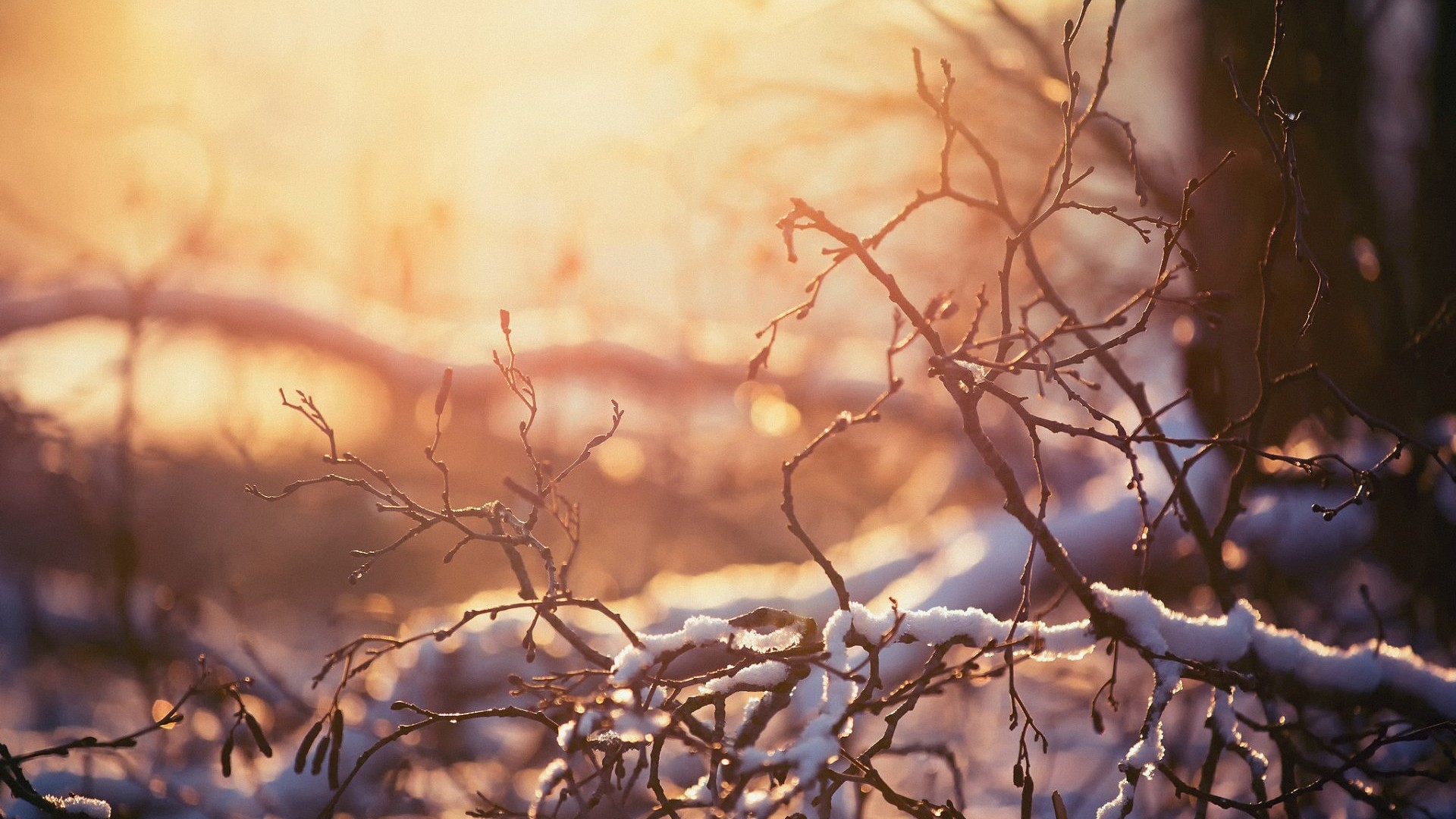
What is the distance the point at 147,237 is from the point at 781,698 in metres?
4.02

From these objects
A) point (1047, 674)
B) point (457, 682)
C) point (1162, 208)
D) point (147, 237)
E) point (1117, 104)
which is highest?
point (1117, 104)

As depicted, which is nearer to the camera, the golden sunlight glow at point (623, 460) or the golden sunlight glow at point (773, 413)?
the golden sunlight glow at point (773, 413)

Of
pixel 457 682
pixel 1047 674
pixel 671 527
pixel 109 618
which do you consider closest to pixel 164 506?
pixel 109 618

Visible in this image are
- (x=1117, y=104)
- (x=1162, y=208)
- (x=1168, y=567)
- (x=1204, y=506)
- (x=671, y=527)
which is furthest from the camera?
(x=671, y=527)

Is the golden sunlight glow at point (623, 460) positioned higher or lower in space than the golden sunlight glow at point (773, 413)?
higher

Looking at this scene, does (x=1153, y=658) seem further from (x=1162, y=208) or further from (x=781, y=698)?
(x=1162, y=208)

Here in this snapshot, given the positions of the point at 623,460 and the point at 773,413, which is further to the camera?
the point at 623,460

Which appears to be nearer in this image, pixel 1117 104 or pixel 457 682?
pixel 457 682

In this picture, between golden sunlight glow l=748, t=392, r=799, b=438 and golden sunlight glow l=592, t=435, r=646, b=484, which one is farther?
golden sunlight glow l=592, t=435, r=646, b=484

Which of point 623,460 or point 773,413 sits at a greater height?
point 623,460

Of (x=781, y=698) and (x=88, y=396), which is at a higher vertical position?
(x=88, y=396)

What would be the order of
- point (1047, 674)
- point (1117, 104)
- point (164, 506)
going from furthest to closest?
point (164, 506), point (1117, 104), point (1047, 674)

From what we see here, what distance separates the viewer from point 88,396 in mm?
4246

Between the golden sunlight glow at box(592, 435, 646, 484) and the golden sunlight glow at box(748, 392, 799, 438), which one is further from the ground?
the golden sunlight glow at box(592, 435, 646, 484)
